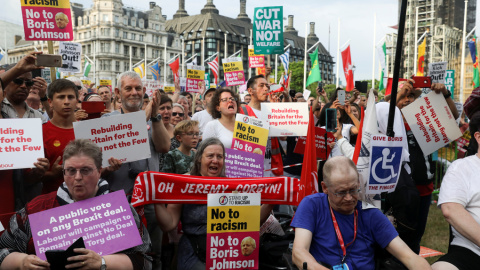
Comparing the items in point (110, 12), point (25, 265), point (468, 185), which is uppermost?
point (110, 12)

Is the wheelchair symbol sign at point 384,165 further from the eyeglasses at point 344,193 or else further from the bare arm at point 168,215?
the bare arm at point 168,215

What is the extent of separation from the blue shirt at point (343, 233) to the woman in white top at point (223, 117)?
2.33 m

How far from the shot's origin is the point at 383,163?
4.15 metres

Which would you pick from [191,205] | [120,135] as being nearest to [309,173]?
[191,205]

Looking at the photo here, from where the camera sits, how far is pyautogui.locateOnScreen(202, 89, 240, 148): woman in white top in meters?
5.81

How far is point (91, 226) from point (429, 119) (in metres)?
3.22

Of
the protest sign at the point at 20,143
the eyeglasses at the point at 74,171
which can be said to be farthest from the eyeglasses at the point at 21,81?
the eyeglasses at the point at 74,171

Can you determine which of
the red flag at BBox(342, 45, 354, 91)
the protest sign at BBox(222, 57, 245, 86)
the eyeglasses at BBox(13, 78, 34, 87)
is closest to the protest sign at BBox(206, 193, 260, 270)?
the eyeglasses at BBox(13, 78, 34, 87)

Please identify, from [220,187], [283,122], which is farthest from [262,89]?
[220,187]

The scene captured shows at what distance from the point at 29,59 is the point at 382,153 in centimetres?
303

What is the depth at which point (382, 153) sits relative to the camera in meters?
4.14

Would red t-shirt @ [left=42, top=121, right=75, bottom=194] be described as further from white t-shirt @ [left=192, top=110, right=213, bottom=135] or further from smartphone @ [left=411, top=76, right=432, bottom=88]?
white t-shirt @ [left=192, top=110, right=213, bottom=135]

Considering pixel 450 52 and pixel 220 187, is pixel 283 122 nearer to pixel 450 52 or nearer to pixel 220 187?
pixel 220 187

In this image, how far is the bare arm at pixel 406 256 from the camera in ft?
11.0
